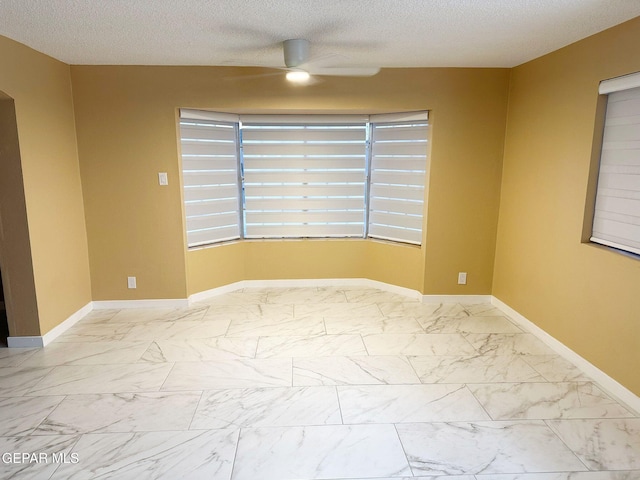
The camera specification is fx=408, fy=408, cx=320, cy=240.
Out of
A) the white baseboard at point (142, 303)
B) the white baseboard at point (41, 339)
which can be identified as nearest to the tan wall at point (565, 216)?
the white baseboard at point (142, 303)

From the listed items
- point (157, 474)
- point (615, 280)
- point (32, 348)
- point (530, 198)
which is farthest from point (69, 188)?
point (615, 280)

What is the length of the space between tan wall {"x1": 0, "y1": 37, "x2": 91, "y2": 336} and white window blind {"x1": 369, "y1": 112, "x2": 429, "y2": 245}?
115 inches

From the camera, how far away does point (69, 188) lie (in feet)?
11.8

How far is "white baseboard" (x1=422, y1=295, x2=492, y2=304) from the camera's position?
420 centimetres

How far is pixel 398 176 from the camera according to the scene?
430cm

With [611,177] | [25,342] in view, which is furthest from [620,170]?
[25,342]

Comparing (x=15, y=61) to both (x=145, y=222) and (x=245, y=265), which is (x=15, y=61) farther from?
(x=245, y=265)

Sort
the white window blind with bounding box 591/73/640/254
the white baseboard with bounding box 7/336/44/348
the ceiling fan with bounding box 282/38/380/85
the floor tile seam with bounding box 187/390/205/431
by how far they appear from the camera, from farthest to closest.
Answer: the ceiling fan with bounding box 282/38/380/85 < the white baseboard with bounding box 7/336/44/348 < the white window blind with bounding box 591/73/640/254 < the floor tile seam with bounding box 187/390/205/431

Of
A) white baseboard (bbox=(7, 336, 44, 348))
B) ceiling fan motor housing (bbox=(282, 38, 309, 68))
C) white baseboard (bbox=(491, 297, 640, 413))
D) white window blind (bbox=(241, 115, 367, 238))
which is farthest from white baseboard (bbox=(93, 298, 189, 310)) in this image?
white baseboard (bbox=(491, 297, 640, 413))

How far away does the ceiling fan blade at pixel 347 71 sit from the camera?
369 centimetres

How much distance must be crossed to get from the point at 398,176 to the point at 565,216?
1693 millimetres

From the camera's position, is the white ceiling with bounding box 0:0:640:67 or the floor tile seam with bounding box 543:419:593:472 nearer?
the floor tile seam with bounding box 543:419:593:472

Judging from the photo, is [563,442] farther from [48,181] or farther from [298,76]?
[48,181]

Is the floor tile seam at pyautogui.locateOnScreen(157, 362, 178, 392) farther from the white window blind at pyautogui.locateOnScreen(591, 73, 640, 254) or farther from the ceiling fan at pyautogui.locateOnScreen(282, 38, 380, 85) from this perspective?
the white window blind at pyautogui.locateOnScreen(591, 73, 640, 254)
